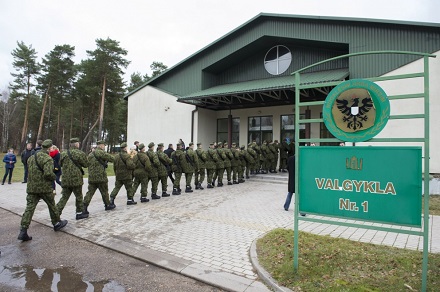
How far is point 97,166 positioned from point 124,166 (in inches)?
39.9

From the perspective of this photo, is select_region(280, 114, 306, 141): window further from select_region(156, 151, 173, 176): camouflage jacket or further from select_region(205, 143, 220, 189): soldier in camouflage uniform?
select_region(156, 151, 173, 176): camouflage jacket

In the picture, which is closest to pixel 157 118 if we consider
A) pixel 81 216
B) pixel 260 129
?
pixel 260 129

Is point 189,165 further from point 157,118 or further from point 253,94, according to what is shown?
point 157,118

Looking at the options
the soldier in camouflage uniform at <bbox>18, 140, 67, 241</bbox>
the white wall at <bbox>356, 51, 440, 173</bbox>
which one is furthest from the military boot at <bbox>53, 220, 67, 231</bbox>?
the white wall at <bbox>356, 51, 440, 173</bbox>

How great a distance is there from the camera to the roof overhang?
14414 millimetres

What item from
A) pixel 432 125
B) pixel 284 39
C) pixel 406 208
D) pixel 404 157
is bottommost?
pixel 406 208

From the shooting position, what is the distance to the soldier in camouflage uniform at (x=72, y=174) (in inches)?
253

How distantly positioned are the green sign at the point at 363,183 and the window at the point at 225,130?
15749 mm

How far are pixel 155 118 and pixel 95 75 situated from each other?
50.3 ft

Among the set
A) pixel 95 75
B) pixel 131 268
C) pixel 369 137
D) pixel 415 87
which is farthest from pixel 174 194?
pixel 95 75

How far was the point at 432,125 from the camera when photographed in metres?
11.4

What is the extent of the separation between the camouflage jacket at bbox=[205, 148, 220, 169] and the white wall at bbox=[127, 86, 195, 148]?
7293 mm

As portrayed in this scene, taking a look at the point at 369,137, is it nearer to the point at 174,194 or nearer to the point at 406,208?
the point at 406,208

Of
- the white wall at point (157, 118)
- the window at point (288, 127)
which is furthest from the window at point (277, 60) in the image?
the white wall at point (157, 118)
